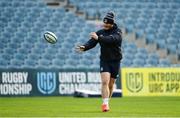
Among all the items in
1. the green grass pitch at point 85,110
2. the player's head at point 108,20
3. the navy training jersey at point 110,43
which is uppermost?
the player's head at point 108,20

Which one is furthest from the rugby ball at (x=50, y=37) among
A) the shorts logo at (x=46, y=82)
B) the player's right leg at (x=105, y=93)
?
the shorts logo at (x=46, y=82)

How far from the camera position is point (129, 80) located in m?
26.6

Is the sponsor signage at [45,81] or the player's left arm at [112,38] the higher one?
the player's left arm at [112,38]

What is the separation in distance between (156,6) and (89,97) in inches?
385

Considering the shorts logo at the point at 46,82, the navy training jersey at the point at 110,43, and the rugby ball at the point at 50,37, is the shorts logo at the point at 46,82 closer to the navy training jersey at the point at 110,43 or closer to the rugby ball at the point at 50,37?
the rugby ball at the point at 50,37

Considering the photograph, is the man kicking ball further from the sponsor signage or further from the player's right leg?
the sponsor signage

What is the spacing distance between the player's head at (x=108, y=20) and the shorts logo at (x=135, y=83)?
10634 millimetres

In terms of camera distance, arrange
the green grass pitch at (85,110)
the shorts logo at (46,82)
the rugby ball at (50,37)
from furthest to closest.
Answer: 1. the shorts logo at (46,82)
2. the rugby ball at (50,37)
3. the green grass pitch at (85,110)

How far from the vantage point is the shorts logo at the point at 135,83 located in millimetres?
26609

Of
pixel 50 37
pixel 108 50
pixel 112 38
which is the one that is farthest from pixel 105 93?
pixel 50 37

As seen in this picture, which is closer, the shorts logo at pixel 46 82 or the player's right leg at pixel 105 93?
the player's right leg at pixel 105 93

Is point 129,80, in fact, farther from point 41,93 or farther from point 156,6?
point 156,6

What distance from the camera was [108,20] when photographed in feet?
52.1

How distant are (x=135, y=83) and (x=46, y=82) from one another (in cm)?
355
